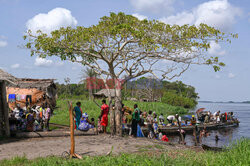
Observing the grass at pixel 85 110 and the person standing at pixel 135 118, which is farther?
the grass at pixel 85 110

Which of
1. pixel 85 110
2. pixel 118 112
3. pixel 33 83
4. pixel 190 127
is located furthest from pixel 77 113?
pixel 85 110

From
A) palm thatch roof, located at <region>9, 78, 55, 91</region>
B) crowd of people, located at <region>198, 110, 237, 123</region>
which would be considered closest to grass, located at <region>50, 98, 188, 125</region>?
palm thatch roof, located at <region>9, 78, 55, 91</region>

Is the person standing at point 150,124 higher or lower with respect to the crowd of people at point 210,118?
higher

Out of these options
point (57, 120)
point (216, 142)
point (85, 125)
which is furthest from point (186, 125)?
point (85, 125)

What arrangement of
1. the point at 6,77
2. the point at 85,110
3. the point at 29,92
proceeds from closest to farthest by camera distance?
the point at 6,77, the point at 29,92, the point at 85,110

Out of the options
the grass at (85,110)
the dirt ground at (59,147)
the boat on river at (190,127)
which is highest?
the grass at (85,110)

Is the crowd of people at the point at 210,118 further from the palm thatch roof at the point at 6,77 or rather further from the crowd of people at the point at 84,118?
the palm thatch roof at the point at 6,77

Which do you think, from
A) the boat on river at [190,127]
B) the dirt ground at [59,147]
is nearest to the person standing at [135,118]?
the dirt ground at [59,147]

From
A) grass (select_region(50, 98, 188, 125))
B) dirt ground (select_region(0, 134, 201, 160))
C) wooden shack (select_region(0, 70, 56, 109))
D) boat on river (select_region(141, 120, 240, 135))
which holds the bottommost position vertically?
boat on river (select_region(141, 120, 240, 135))

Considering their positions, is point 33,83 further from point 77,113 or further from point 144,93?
point 144,93

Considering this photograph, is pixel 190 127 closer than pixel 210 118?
Yes

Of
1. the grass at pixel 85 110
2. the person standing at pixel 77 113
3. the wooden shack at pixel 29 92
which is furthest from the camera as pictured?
the wooden shack at pixel 29 92

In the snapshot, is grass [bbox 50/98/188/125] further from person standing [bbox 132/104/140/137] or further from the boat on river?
the boat on river

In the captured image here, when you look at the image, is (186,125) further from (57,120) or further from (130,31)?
(130,31)
